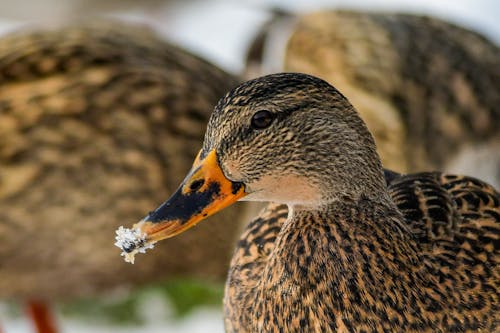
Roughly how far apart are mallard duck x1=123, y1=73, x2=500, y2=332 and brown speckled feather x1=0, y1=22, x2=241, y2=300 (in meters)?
1.26

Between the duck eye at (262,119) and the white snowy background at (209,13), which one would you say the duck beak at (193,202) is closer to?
the duck eye at (262,119)

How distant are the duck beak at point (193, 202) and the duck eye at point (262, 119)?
102 mm

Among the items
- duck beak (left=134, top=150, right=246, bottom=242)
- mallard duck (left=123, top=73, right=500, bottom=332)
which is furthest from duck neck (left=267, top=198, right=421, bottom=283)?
duck beak (left=134, top=150, right=246, bottom=242)

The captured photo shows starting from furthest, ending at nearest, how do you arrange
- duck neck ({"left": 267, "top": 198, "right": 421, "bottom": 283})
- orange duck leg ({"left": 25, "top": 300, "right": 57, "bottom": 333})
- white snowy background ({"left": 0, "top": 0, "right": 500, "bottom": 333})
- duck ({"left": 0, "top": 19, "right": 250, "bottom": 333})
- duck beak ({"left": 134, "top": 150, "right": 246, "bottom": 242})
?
white snowy background ({"left": 0, "top": 0, "right": 500, "bottom": 333}), orange duck leg ({"left": 25, "top": 300, "right": 57, "bottom": 333}), duck ({"left": 0, "top": 19, "right": 250, "bottom": 333}), duck neck ({"left": 267, "top": 198, "right": 421, "bottom": 283}), duck beak ({"left": 134, "top": 150, "right": 246, "bottom": 242})

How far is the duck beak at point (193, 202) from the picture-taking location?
5.92 feet

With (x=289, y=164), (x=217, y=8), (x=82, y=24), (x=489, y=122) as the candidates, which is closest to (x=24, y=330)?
(x=82, y=24)

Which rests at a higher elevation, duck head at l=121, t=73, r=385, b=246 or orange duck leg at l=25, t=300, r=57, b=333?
duck head at l=121, t=73, r=385, b=246

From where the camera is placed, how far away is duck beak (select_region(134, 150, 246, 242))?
71.1 inches

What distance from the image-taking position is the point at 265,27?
4238mm

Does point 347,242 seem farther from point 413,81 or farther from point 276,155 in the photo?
point 413,81

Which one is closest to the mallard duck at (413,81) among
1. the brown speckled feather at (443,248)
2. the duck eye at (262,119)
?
the brown speckled feather at (443,248)

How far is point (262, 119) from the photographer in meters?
1.86

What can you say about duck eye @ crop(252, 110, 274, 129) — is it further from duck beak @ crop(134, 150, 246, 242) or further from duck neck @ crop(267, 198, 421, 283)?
duck neck @ crop(267, 198, 421, 283)

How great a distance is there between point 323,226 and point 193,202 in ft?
0.95
